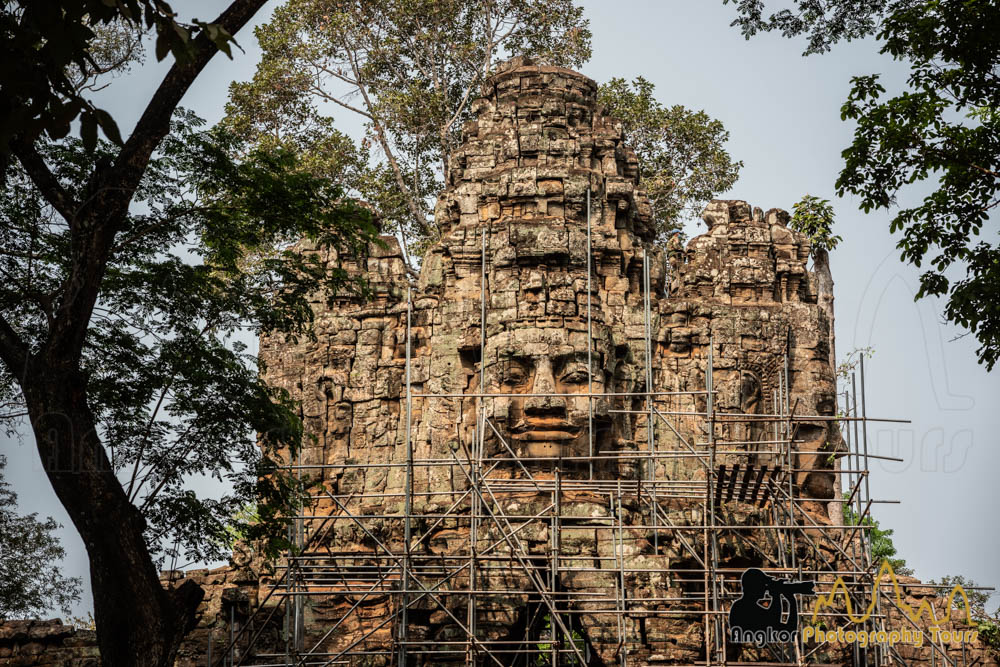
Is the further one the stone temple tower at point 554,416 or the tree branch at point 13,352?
the stone temple tower at point 554,416

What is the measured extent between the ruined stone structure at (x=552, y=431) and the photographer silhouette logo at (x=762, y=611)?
0.13m

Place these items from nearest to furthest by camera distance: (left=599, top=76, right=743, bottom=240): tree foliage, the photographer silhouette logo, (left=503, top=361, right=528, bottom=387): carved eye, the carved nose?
the photographer silhouette logo → the carved nose → (left=503, top=361, right=528, bottom=387): carved eye → (left=599, top=76, right=743, bottom=240): tree foliage

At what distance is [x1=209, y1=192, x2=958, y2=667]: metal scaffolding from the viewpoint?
1566cm

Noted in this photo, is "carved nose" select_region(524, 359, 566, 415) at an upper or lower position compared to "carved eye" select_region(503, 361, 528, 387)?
lower

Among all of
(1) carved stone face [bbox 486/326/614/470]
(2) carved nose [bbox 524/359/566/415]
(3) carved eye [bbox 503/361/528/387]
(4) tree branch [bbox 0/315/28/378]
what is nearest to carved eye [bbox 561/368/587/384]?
(1) carved stone face [bbox 486/326/614/470]

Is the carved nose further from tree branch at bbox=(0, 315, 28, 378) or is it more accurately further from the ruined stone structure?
tree branch at bbox=(0, 315, 28, 378)

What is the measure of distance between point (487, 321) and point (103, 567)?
9.03 meters

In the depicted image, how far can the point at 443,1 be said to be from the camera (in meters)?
25.9

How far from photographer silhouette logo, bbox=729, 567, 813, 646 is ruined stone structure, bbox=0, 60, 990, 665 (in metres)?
0.13

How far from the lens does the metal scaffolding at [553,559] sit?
617 inches

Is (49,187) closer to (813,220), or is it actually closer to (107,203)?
(107,203)

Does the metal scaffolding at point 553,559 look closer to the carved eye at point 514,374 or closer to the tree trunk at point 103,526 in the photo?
the carved eye at point 514,374

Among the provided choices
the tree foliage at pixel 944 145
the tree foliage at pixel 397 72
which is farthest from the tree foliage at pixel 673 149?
the tree foliage at pixel 944 145

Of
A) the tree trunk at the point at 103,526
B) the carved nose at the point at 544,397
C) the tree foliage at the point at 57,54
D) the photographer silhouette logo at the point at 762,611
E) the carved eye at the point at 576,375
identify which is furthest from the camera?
the carved eye at the point at 576,375
